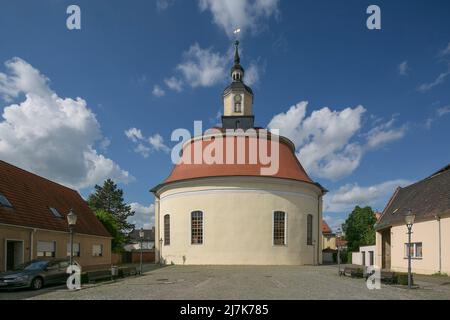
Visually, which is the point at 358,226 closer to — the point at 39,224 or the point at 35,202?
the point at 35,202

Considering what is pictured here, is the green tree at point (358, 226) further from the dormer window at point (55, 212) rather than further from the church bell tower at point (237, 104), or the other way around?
the dormer window at point (55, 212)

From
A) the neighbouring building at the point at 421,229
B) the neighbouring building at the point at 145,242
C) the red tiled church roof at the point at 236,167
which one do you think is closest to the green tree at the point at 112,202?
the neighbouring building at the point at 145,242

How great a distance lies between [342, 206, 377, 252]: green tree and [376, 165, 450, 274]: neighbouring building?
26.9m

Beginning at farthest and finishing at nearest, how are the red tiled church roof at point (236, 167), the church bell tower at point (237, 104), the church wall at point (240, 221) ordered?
the church bell tower at point (237, 104), the red tiled church roof at point (236, 167), the church wall at point (240, 221)

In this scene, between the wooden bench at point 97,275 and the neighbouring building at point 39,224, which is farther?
the neighbouring building at point 39,224

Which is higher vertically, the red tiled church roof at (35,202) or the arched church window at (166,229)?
the red tiled church roof at (35,202)

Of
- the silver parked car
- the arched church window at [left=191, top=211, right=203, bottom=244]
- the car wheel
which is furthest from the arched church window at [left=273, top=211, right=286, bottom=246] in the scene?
the car wheel

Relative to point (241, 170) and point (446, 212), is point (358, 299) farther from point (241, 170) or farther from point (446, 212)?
point (241, 170)

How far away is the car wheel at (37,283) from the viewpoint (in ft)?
50.1

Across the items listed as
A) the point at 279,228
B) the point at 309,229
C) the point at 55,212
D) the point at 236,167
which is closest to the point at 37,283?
the point at 55,212

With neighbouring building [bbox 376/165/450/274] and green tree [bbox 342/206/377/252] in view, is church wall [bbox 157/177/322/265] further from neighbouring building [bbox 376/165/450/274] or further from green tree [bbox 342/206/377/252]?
green tree [bbox 342/206/377/252]

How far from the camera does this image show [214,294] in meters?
13.2

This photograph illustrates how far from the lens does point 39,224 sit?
21.6 meters
